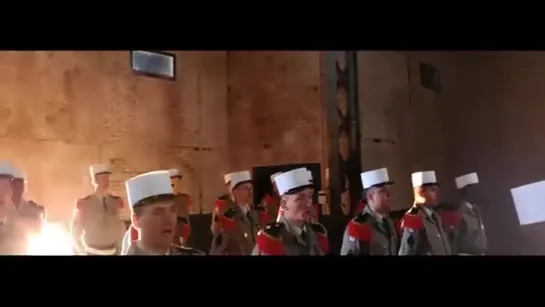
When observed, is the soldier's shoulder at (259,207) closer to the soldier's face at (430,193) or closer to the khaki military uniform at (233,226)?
the khaki military uniform at (233,226)

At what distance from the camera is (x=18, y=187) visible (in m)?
1.50

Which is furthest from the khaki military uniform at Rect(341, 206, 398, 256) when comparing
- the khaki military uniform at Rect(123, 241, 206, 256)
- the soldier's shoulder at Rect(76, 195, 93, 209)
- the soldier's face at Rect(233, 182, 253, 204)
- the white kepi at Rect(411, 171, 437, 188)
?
the soldier's shoulder at Rect(76, 195, 93, 209)

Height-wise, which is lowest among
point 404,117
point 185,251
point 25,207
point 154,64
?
point 185,251

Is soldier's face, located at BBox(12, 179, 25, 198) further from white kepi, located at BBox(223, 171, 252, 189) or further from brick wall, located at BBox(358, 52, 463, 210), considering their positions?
brick wall, located at BBox(358, 52, 463, 210)

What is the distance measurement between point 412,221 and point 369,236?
0.10 metres

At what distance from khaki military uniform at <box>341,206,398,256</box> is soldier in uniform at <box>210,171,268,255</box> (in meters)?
0.19

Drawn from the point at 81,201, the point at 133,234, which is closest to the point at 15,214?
the point at 81,201

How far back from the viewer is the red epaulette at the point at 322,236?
153cm

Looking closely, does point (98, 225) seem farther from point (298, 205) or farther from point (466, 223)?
point (466, 223)

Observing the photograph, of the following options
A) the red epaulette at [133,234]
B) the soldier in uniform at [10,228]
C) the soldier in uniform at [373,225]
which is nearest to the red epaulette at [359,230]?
the soldier in uniform at [373,225]
